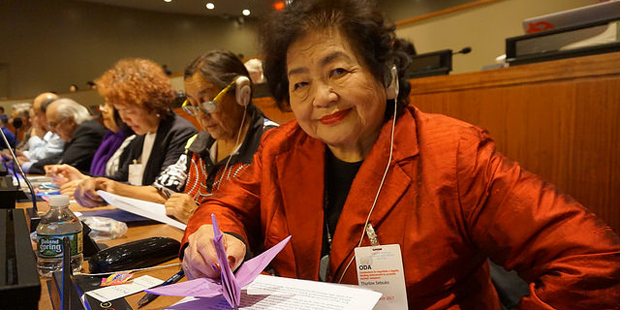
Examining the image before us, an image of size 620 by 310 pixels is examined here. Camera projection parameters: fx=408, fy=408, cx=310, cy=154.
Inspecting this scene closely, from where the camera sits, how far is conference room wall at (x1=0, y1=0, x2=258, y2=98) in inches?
253

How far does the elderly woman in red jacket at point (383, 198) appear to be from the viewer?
727 millimetres

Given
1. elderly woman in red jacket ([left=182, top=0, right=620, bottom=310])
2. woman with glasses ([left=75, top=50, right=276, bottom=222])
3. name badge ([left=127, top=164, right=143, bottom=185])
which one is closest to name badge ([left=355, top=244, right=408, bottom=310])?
elderly woman in red jacket ([left=182, top=0, right=620, bottom=310])

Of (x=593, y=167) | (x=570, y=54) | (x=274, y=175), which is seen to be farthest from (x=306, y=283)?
(x=570, y=54)

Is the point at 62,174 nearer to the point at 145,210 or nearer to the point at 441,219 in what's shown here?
the point at 145,210

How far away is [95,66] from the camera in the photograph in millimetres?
9266

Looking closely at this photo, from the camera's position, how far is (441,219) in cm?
84

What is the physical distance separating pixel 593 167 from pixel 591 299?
792mm

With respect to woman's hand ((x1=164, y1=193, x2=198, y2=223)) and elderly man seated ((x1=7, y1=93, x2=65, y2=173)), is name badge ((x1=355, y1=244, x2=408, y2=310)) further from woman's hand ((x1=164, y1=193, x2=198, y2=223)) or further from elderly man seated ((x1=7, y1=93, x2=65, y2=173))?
elderly man seated ((x1=7, y1=93, x2=65, y2=173))

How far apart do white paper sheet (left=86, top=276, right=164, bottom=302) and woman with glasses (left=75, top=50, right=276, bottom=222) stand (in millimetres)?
767

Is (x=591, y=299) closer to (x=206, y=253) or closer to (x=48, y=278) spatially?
(x=206, y=253)

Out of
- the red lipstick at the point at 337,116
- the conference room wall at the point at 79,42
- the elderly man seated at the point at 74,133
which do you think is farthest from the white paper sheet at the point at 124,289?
the conference room wall at the point at 79,42

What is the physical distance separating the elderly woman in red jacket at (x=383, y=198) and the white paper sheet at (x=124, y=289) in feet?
0.27

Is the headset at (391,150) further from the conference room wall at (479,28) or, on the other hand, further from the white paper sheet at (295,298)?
the conference room wall at (479,28)

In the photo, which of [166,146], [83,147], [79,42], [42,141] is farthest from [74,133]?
[79,42]
